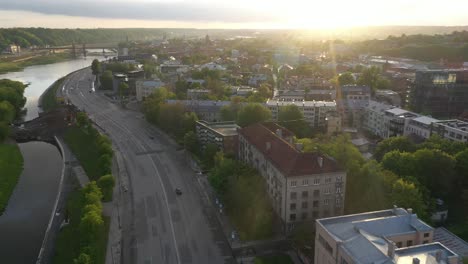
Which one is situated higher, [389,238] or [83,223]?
[389,238]

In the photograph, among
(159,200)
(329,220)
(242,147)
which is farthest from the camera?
(242,147)

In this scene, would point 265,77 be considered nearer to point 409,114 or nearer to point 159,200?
point 409,114

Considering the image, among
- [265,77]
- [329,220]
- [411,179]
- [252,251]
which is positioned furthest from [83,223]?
[265,77]

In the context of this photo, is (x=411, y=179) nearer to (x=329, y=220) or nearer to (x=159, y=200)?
(x=329, y=220)

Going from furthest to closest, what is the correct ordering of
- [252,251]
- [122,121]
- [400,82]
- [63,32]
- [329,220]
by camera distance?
[63,32], [400,82], [122,121], [252,251], [329,220]

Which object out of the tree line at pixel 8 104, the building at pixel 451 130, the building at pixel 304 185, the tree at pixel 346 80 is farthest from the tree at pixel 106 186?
the tree at pixel 346 80

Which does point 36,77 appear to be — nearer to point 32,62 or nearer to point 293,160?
point 32,62

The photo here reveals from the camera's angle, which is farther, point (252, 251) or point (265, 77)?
point (265, 77)

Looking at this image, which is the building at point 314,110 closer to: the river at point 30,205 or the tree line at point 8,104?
the river at point 30,205
